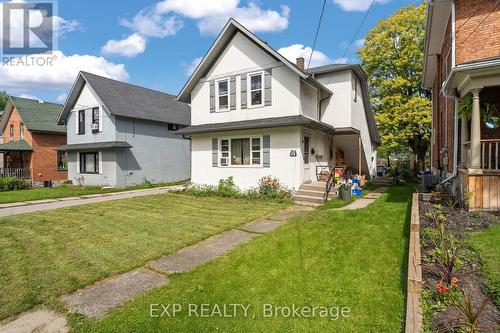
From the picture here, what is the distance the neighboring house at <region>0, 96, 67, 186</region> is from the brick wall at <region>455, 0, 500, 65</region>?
27398 millimetres

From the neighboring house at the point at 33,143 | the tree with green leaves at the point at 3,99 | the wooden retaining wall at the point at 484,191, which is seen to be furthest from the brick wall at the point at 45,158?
the tree with green leaves at the point at 3,99

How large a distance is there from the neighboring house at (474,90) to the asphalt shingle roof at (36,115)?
27961mm

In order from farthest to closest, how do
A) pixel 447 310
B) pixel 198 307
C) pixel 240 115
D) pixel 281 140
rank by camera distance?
1. pixel 240 115
2. pixel 281 140
3. pixel 198 307
4. pixel 447 310

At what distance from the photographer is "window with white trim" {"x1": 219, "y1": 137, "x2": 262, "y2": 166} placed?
44.7ft

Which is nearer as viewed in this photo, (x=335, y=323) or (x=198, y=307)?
(x=335, y=323)

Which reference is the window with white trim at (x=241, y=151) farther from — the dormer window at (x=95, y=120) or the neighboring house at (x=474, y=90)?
the dormer window at (x=95, y=120)

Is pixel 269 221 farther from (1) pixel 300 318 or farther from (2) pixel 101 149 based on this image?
(2) pixel 101 149

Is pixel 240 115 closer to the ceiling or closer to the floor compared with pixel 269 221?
closer to the ceiling

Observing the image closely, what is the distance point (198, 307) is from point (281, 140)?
32.3 feet

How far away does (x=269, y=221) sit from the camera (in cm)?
852

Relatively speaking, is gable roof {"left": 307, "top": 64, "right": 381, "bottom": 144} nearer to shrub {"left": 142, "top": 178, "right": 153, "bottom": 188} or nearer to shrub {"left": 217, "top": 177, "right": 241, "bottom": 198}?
shrub {"left": 217, "top": 177, "right": 241, "bottom": 198}

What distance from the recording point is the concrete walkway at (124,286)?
3496 millimetres

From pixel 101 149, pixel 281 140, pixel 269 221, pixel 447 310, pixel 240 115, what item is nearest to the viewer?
pixel 447 310

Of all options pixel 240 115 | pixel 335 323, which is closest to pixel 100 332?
pixel 335 323
